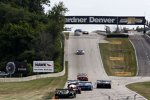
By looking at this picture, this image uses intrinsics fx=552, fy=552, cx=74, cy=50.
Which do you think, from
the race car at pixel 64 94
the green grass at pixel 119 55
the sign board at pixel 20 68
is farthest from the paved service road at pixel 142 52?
the race car at pixel 64 94

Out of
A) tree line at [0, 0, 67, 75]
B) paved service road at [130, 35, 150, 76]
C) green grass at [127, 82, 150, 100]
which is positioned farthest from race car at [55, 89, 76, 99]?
paved service road at [130, 35, 150, 76]

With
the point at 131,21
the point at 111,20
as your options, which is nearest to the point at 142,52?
the point at 131,21

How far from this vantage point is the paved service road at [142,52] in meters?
116

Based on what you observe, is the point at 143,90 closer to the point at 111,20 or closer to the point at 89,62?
the point at 89,62

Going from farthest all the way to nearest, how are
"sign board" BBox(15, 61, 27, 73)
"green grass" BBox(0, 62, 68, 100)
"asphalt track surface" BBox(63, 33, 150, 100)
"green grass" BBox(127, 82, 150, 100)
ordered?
"asphalt track surface" BBox(63, 33, 150, 100) < "sign board" BBox(15, 61, 27, 73) < "green grass" BBox(127, 82, 150, 100) < "green grass" BBox(0, 62, 68, 100)

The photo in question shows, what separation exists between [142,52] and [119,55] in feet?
28.4

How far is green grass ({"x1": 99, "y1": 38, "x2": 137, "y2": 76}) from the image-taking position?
386ft

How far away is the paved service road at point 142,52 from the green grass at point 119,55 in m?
1.47

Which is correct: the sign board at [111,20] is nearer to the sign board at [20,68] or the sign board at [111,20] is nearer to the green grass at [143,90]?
the sign board at [20,68]

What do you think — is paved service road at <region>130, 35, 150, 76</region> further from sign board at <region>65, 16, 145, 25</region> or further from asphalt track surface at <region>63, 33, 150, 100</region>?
asphalt track surface at <region>63, 33, 150, 100</region>

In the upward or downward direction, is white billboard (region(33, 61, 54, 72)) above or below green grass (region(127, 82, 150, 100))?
above

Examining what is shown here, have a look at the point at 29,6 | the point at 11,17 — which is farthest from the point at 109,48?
the point at 29,6

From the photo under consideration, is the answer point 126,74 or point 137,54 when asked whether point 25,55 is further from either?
point 137,54

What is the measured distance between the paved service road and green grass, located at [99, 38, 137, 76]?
4.81 feet
